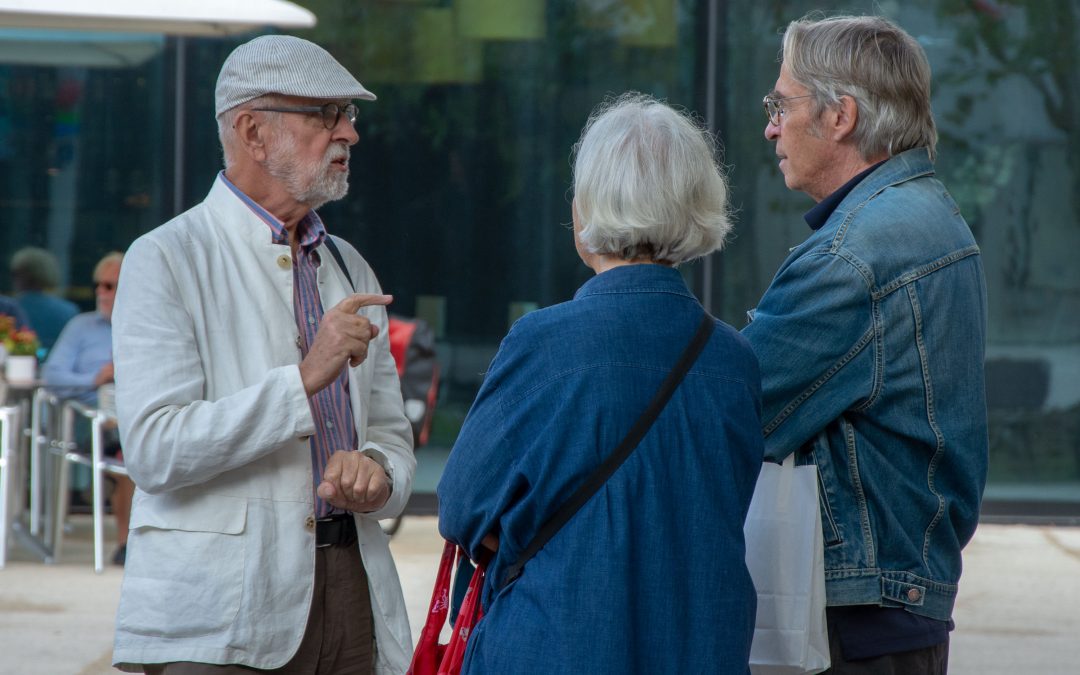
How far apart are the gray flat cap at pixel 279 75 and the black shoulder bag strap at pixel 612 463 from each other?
983 millimetres

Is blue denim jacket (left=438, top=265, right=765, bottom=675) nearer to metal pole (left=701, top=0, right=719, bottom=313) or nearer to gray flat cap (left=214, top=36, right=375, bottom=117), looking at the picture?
gray flat cap (left=214, top=36, right=375, bottom=117)

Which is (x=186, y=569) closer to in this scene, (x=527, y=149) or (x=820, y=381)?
(x=820, y=381)

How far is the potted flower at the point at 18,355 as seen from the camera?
7.43m

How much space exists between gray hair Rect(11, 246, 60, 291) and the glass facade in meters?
0.07

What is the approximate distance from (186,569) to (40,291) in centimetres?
699

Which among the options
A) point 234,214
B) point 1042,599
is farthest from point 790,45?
point 1042,599

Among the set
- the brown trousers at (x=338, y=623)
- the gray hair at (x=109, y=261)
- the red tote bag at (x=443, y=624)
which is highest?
the gray hair at (x=109, y=261)

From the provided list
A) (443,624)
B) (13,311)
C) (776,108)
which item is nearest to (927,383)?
(776,108)

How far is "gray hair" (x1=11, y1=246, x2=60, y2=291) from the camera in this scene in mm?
8867

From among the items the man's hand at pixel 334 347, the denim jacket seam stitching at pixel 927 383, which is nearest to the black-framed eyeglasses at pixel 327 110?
the man's hand at pixel 334 347

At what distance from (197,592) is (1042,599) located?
5.38 meters

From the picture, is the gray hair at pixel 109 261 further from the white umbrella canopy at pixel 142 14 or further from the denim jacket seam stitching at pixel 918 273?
the denim jacket seam stitching at pixel 918 273

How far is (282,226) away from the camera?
2.71 metres

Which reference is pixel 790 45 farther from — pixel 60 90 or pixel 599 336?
pixel 60 90
